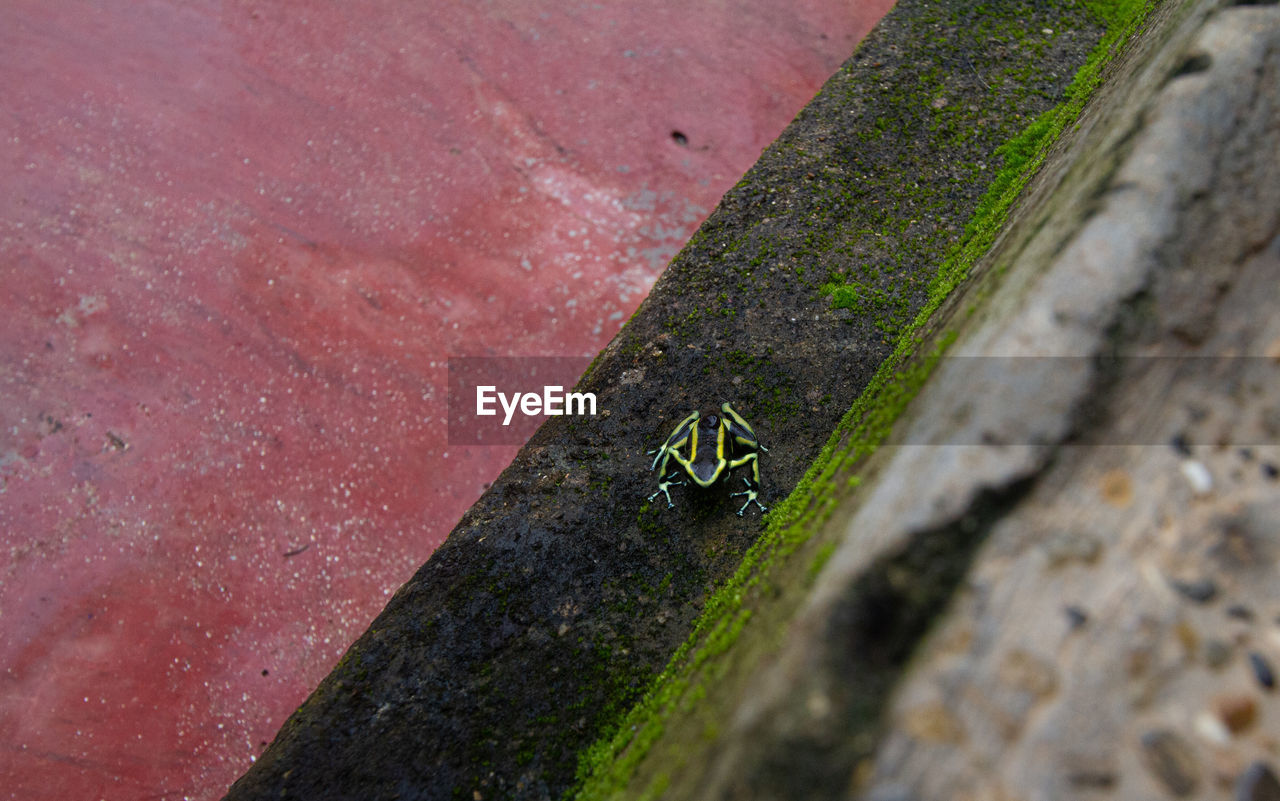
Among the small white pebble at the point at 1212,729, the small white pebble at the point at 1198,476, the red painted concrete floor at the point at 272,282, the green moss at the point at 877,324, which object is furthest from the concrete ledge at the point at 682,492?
the red painted concrete floor at the point at 272,282

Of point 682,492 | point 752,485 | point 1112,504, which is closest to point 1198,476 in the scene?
point 1112,504

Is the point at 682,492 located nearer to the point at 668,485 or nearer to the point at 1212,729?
the point at 668,485

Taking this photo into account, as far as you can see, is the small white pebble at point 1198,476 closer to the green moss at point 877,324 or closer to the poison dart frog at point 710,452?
the green moss at point 877,324

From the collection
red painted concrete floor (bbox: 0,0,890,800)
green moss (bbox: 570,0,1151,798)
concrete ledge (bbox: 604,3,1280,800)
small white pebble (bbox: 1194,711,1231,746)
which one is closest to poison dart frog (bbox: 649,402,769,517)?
green moss (bbox: 570,0,1151,798)

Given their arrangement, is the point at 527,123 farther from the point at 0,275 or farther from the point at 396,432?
the point at 0,275

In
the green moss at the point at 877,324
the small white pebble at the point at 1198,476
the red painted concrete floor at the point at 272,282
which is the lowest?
the red painted concrete floor at the point at 272,282
